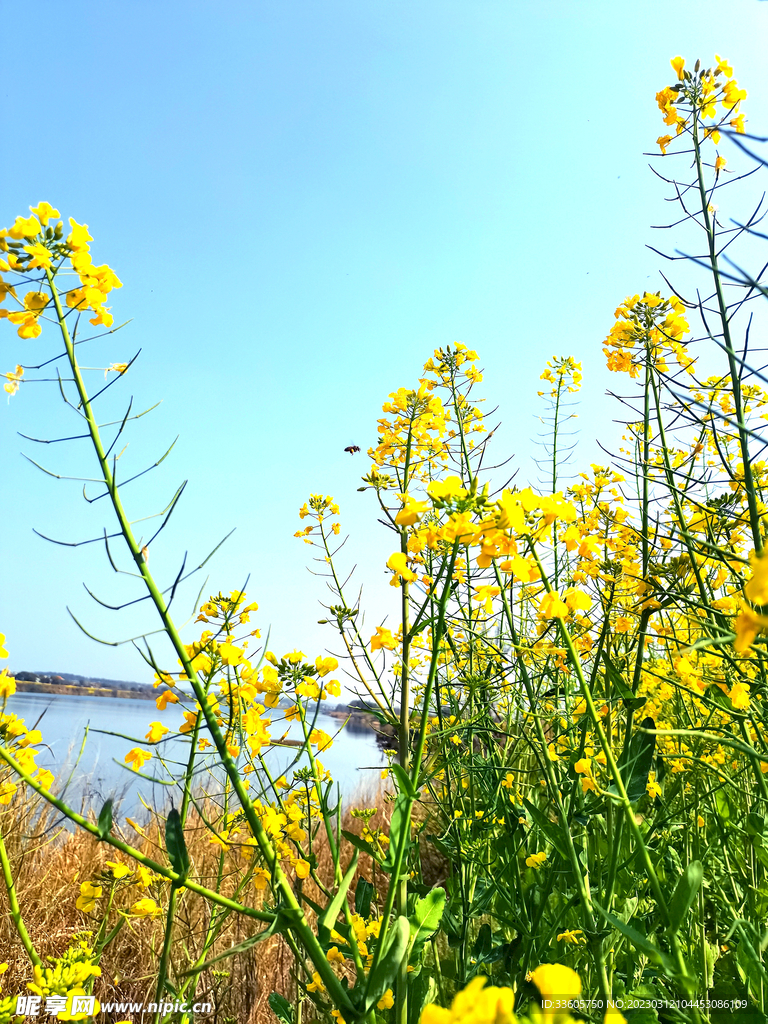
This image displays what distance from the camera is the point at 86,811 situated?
12.9ft

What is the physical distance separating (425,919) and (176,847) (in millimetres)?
637

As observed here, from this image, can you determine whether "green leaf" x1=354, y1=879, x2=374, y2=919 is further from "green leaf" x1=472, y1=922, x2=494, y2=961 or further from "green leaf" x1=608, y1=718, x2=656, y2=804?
"green leaf" x1=608, y1=718, x2=656, y2=804

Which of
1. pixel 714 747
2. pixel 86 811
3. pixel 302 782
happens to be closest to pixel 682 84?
pixel 714 747

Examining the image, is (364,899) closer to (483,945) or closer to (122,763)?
(483,945)

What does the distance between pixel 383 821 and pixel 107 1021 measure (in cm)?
284

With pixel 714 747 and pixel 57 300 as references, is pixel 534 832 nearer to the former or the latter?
pixel 714 747

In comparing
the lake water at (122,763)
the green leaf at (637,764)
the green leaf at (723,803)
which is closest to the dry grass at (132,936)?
the lake water at (122,763)

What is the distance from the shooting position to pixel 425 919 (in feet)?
4.47

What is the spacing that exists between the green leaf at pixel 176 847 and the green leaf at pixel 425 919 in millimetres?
567

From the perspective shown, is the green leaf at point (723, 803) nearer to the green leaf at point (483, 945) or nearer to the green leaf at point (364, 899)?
the green leaf at point (483, 945)

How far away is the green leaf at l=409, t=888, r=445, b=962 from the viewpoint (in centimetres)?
136

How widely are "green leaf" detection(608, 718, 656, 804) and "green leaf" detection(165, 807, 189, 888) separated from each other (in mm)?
975

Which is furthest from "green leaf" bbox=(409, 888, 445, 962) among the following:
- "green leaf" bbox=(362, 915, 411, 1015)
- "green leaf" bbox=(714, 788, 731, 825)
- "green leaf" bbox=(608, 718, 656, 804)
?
"green leaf" bbox=(714, 788, 731, 825)

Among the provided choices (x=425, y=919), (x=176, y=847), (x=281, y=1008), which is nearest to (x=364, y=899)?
(x=281, y=1008)
